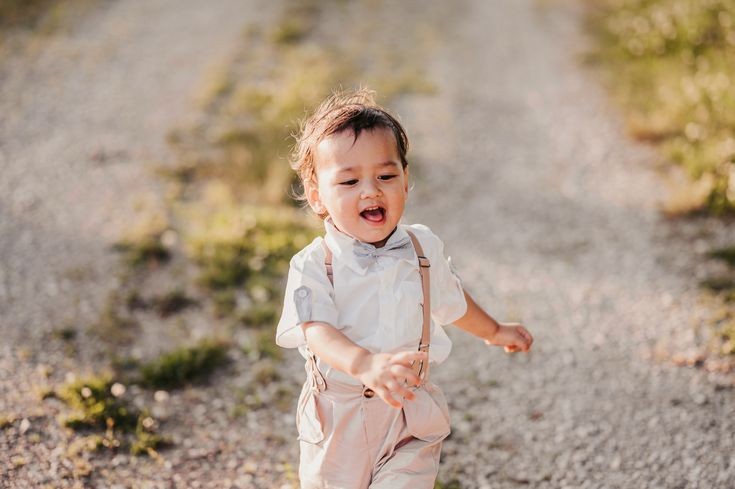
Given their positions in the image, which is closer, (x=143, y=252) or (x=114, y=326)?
(x=114, y=326)

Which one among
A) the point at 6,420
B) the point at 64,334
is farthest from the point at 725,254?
the point at 6,420

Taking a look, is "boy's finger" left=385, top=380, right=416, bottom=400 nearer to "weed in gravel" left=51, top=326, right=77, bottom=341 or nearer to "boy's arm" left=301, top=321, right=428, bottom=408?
"boy's arm" left=301, top=321, right=428, bottom=408

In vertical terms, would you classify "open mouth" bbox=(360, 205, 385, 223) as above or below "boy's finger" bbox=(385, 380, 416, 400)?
above

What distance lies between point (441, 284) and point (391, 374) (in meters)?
0.76

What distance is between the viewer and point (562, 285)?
5.76 meters

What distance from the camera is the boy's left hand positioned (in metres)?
3.03

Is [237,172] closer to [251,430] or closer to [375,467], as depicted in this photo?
[251,430]

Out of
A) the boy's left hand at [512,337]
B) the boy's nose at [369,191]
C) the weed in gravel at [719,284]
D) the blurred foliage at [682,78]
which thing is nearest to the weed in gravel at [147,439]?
the boy's left hand at [512,337]

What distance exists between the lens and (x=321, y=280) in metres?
2.55

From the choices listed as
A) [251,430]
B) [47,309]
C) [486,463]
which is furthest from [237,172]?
[486,463]

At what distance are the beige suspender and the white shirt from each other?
0.05ft

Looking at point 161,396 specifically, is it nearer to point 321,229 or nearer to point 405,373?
point 321,229

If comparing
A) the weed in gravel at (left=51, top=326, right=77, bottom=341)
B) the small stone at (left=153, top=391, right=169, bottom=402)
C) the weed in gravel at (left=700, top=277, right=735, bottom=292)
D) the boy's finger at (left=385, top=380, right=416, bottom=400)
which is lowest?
the small stone at (left=153, top=391, right=169, bottom=402)

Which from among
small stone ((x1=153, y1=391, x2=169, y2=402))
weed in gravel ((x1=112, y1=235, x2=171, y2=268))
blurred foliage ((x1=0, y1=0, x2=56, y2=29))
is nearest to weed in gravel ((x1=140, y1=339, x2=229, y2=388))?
small stone ((x1=153, y1=391, x2=169, y2=402))
